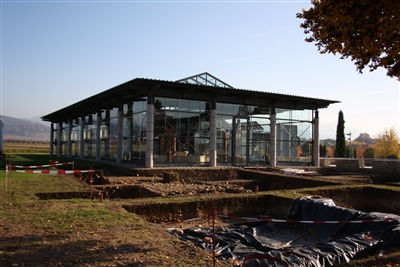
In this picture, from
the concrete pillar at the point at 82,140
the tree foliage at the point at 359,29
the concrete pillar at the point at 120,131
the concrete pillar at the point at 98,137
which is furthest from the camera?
the concrete pillar at the point at 82,140

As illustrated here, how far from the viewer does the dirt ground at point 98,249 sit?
6.41 m

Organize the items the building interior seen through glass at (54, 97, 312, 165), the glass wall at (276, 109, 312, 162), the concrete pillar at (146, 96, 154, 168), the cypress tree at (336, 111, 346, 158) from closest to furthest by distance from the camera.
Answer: the concrete pillar at (146, 96, 154, 168) → the building interior seen through glass at (54, 97, 312, 165) → the glass wall at (276, 109, 312, 162) → the cypress tree at (336, 111, 346, 158)

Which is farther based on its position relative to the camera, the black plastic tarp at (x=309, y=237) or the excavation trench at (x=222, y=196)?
the excavation trench at (x=222, y=196)

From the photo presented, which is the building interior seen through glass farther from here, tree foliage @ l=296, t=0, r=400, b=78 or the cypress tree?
the cypress tree

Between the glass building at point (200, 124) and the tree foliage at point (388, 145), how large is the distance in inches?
1544

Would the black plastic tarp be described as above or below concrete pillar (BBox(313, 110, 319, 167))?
below

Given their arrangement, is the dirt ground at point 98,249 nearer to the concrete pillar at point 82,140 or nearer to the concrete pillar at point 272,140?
the concrete pillar at point 272,140

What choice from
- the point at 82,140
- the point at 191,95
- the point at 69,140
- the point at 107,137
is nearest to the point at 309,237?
the point at 191,95

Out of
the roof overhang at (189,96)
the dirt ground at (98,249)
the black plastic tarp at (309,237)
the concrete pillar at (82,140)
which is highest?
the roof overhang at (189,96)

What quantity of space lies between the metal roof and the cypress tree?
2583cm

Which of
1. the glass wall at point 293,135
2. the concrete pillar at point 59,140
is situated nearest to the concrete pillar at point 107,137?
the glass wall at point 293,135

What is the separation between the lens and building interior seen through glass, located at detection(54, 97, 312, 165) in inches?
1058

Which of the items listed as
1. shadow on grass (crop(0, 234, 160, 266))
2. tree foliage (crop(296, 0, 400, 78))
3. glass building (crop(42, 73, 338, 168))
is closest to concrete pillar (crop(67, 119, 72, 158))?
glass building (crop(42, 73, 338, 168))

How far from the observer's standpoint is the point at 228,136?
98.0ft
